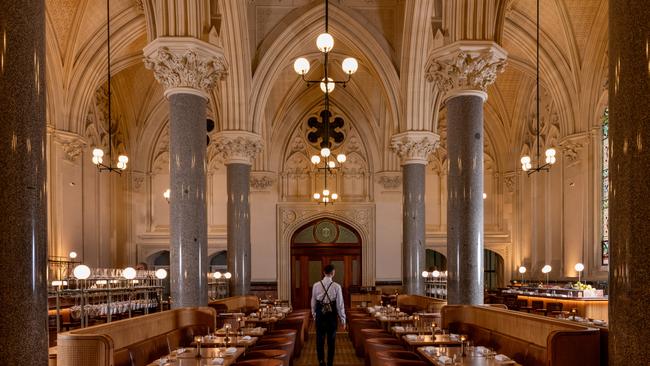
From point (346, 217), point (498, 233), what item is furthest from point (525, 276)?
point (346, 217)

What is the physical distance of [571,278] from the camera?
22.6 meters

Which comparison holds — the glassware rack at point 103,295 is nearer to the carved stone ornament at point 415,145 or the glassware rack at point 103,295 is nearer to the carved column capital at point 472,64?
the carved column capital at point 472,64

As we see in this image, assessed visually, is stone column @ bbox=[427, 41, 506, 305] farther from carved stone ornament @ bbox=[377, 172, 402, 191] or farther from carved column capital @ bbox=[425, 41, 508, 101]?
carved stone ornament @ bbox=[377, 172, 402, 191]

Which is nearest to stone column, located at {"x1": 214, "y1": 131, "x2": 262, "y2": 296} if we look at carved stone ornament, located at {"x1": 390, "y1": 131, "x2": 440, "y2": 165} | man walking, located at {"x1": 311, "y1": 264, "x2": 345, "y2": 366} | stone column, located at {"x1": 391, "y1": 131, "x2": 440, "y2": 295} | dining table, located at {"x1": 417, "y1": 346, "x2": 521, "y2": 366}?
carved stone ornament, located at {"x1": 390, "y1": 131, "x2": 440, "y2": 165}

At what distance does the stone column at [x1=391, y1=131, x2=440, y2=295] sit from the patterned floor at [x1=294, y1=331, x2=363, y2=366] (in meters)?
3.20

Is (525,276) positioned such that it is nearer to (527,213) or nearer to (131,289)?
(527,213)

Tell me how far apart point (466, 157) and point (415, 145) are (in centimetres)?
872

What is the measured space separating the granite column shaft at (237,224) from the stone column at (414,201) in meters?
4.89

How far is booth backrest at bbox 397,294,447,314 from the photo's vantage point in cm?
1541

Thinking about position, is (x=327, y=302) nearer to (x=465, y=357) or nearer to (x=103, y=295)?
(x=465, y=357)

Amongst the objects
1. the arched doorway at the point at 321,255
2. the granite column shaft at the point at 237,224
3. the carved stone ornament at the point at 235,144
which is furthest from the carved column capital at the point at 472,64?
the arched doorway at the point at 321,255

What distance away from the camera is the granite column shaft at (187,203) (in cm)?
1166

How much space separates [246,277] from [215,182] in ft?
28.8

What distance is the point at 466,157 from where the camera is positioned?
37.1ft
